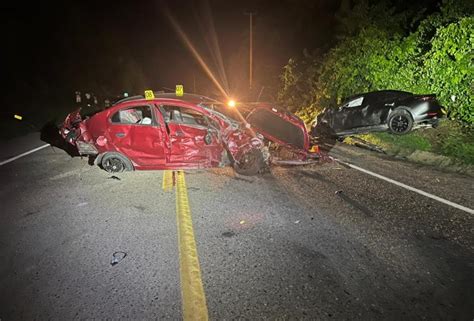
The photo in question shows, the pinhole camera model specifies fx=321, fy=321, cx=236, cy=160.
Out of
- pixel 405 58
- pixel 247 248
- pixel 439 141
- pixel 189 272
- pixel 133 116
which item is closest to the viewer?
pixel 189 272

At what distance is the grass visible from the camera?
743 centimetres

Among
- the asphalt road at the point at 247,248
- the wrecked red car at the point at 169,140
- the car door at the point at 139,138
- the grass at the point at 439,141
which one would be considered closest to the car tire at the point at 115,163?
the wrecked red car at the point at 169,140

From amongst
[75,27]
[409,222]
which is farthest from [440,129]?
[75,27]

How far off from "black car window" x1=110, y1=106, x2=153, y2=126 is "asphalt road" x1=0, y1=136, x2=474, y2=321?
1.23m

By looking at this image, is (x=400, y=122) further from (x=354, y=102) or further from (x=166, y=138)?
(x=166, y=138)

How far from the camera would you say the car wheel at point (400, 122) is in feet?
29.4

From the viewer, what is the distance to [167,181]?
20.8 ft

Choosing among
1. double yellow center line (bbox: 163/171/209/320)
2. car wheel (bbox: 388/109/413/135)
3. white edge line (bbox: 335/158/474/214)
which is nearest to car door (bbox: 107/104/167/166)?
double yellow center line (bbox: 163/171/209/320)

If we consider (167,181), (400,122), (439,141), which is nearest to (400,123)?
(400,122)

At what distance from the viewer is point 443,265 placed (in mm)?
3527

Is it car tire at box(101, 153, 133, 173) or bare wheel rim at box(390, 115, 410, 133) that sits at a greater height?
bare wheel rim at box(390, 115, 410, 133)

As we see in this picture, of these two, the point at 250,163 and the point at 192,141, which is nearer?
the point at 192,141

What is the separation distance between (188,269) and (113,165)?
13.7 feet

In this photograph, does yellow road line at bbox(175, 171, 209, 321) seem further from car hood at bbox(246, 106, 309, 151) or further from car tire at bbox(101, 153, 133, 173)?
car hood at bbox(246, 106, 309, 151)
